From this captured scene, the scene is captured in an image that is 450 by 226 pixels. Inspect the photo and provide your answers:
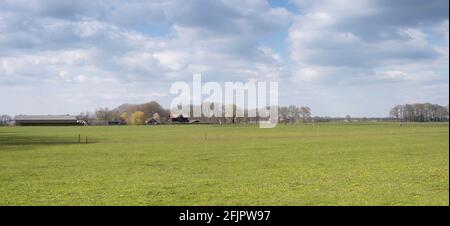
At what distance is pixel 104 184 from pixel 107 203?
14.1 feet

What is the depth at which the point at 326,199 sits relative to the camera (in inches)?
548

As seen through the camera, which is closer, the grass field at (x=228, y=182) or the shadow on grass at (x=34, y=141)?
the grass field at (x=228, y=182)

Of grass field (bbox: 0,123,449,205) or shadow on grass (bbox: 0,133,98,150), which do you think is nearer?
grass field (bbox: 0,123,449,205)

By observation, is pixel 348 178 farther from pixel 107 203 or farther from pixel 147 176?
Answer: pixel 107 203

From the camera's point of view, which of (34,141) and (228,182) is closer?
(228,182)
